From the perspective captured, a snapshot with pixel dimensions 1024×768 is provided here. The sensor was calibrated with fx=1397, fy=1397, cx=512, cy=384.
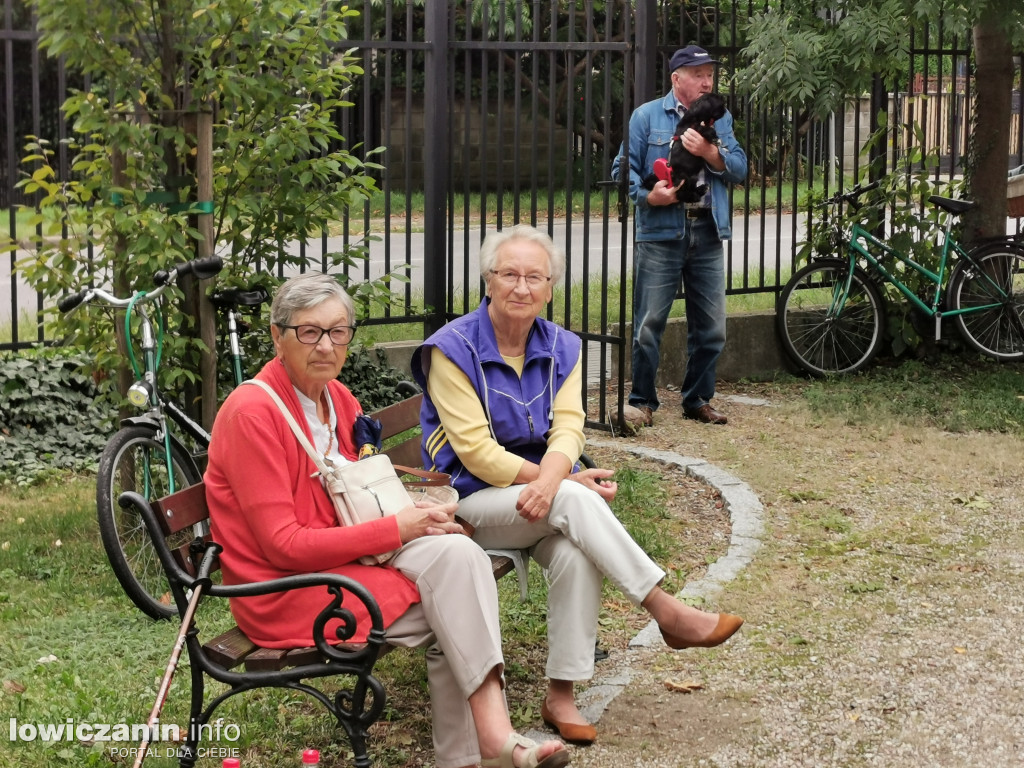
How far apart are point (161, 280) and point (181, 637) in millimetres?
2026

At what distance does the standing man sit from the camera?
778 cm

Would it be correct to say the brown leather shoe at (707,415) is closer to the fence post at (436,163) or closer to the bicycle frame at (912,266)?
the fence post at (436,163)

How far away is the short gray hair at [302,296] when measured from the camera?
3.79 m

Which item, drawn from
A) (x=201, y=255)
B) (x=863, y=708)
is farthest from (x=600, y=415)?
(x=863, y=708)

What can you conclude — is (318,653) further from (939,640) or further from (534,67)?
(534,67)

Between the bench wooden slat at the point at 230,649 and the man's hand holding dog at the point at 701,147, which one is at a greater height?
the man's hand holding dog at the point at 701,147

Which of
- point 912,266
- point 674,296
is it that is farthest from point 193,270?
point 912,266

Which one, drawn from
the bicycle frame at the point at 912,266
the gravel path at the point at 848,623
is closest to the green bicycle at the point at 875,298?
the bicycle frame at the point at 912,266

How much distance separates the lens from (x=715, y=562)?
18.8 feet

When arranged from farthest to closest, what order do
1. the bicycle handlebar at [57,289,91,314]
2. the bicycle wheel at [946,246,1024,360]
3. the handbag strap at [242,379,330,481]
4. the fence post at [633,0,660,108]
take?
A: the bicycle wheel at [946,246,1024,360] → the fence post at [633,0,660,108] → the bicycle handlebar at [57,289,91,314] → the handbag strap at [242,379,330,481]

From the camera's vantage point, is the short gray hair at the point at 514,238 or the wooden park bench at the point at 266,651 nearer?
the wooden park bench at the point at 266,651

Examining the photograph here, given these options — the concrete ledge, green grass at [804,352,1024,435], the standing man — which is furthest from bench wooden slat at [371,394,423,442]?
the concrete ledge

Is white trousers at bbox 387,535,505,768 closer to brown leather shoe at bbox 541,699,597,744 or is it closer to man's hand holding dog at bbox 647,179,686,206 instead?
brown leather shoe at bbox 541,699,597,744

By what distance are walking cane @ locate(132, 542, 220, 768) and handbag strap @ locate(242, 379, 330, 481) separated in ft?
1.12
